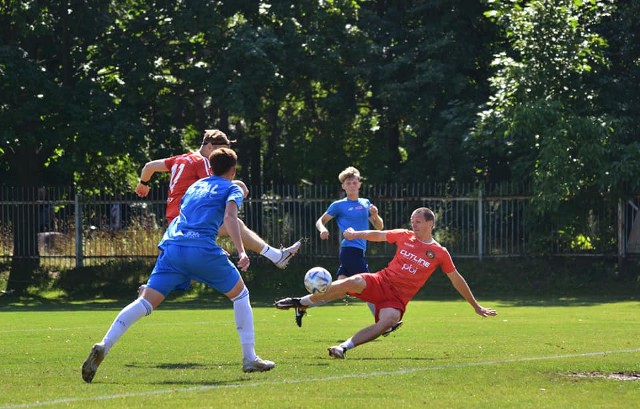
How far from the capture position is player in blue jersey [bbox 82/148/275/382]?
9.47 meters

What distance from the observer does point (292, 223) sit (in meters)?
28.9

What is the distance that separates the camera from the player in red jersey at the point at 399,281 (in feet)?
37.2

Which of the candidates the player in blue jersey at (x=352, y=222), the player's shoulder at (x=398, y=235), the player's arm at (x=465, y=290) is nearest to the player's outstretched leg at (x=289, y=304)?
the player's shoulder at (x=398, y=235)

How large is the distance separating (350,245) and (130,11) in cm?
1849

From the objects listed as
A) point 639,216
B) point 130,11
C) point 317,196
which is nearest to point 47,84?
point 130,11

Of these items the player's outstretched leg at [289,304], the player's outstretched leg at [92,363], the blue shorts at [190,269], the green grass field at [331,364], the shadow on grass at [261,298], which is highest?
the blue shorts at [190,269]

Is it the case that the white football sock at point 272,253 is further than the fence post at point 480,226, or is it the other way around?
the fence post at point 480,226

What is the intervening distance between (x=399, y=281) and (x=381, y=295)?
9.1 inches

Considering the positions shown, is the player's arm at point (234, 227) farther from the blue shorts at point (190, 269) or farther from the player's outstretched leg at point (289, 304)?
the player's outstretched leg at point (289, 304)

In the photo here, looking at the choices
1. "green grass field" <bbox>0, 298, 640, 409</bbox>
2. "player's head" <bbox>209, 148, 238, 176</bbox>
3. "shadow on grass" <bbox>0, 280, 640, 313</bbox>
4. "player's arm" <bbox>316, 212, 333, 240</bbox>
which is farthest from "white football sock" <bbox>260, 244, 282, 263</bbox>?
"shadow on grass" <bbox>0, 280, 640, 313</bbox>

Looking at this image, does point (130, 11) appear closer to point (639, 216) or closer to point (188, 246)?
point (639, 216)

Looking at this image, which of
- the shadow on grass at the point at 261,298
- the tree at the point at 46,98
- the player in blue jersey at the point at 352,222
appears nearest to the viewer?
the player in blue jersey at the point at 352,222

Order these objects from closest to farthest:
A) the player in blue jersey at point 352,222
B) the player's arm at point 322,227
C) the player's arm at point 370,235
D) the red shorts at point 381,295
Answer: the red shorts at point 381,295 → the player's arm at point 370,235 → the player's arm at point 322,227 → the player in blue jersey at point 352,222

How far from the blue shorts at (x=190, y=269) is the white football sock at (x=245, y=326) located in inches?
8.0
